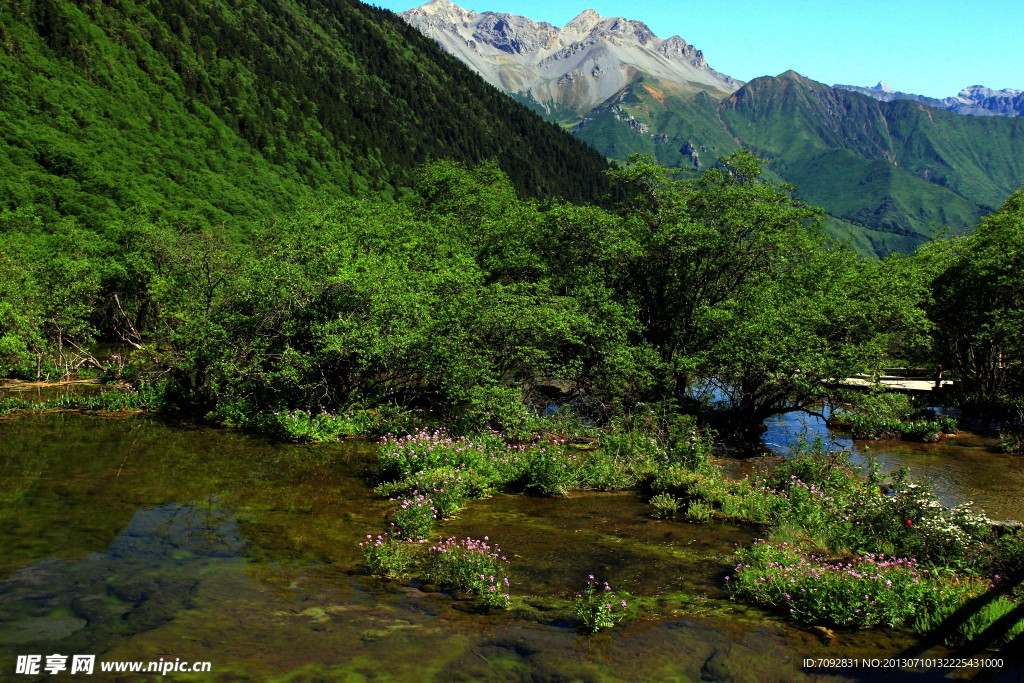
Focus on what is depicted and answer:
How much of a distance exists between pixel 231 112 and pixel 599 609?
124 metres

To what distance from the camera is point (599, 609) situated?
372 inches

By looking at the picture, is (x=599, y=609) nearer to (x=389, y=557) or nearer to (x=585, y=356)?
(x=389, y=557)

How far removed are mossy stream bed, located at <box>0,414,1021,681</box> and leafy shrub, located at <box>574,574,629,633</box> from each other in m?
0.20

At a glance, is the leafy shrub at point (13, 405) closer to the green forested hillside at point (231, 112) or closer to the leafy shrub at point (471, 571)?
the leafy shrub at point (471, 571)

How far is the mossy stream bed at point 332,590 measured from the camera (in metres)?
8.45

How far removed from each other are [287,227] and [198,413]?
13491 mm

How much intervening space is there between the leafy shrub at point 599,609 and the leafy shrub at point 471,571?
46.7 inches

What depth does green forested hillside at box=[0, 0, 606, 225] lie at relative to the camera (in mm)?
72188

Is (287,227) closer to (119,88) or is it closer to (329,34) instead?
(119,88)

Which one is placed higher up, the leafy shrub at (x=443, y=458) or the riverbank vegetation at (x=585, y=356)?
the riverbank vegetation at (x=585, y=356)

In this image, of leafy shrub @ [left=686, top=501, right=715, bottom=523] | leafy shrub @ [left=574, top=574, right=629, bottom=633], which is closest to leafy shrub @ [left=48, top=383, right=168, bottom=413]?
leafy shrub @ [left=686, top=501, right=715, bottom=523]

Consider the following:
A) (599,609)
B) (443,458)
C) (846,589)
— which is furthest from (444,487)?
(846,589)

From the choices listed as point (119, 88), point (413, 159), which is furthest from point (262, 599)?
point (413, 159)

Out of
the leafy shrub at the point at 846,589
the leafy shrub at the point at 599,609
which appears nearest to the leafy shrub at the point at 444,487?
the leafy shrub at the point at 599,609
